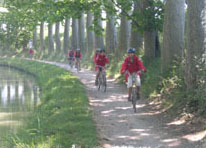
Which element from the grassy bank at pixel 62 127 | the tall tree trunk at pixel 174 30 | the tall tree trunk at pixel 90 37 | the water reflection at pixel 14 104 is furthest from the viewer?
the tall tree trunk at pixel 90 37

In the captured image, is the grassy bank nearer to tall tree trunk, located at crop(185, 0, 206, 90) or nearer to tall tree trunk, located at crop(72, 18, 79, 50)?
tall tree trunk, located at crop(185, 0, 206, 90)

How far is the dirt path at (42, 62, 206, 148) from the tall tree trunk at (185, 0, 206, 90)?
137 cm

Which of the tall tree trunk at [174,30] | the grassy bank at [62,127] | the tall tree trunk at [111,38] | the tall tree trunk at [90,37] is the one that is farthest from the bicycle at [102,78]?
the tall tree trunk at [90,37]

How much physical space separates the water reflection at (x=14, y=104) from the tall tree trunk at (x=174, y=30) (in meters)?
5.42

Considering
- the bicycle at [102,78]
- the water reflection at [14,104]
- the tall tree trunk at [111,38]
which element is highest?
the tall tree trunk at [111,38]

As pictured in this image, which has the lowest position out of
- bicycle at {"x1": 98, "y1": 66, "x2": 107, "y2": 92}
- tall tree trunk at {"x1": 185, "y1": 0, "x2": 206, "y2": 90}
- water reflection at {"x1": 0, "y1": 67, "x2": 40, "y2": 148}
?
water reflection at {"x1": 0, "y1": 67, "x2": 40, "y2": 148}

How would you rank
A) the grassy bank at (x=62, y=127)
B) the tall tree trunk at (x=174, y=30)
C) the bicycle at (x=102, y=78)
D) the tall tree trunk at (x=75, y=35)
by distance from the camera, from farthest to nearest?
the tall tree trunk at (x=75, y=35)
the bicycle at (x=102, y=78)
the tall tree trunk at (x=174, y=30)
the grassy bank at (x=62, y=127)

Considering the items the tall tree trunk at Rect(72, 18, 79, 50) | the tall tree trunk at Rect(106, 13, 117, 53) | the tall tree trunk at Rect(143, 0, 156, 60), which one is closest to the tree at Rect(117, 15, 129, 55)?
the tall tree trunk at Rect(106, 13, 117, 53)

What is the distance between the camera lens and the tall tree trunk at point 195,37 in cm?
1065

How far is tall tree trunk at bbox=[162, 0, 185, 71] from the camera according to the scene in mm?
13320

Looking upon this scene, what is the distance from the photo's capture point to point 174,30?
44.0 feet

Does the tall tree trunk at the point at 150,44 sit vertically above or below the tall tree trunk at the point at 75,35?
below

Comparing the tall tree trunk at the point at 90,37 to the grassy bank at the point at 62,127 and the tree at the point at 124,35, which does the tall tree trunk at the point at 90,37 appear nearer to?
the tree at the point at 124,35

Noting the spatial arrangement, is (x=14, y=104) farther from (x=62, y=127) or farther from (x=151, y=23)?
(x=62, y=127)
